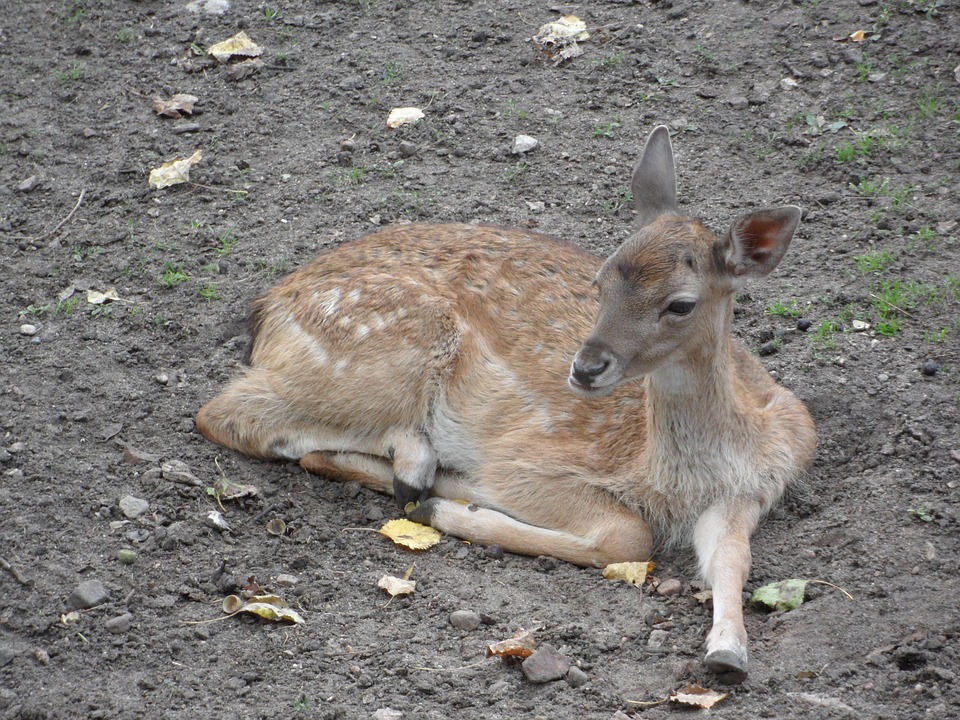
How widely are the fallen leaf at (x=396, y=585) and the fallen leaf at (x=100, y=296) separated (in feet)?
9.47

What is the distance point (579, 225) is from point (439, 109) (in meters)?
1.67

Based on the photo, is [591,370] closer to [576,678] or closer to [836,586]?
[576,678]

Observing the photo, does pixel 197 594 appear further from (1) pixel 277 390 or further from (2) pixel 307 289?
(2) pixel 307 289

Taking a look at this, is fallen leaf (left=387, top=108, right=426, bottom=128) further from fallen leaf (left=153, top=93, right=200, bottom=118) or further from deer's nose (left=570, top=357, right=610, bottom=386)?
deer's nose (left=570, top=357, right=610, bottom=386)

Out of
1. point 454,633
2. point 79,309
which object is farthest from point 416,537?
point 79,309

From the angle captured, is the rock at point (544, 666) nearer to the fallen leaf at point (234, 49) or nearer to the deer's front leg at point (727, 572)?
the deer's front leg at point (727, 572)

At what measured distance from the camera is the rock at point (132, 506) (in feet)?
17.5

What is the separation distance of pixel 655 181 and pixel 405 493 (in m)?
2.06

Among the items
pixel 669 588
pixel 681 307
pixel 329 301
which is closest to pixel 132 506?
pixel 329 301

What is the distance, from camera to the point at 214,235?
761cm

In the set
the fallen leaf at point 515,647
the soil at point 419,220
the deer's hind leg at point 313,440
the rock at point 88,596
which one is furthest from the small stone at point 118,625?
the deer's hind leg at point 313,440

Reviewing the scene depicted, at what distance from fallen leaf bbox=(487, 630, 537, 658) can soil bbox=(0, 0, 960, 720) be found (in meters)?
0.09

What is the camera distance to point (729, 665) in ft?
14.4

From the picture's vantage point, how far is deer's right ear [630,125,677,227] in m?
5.43
